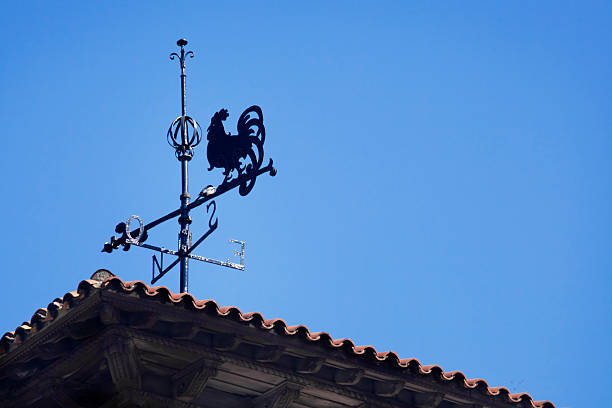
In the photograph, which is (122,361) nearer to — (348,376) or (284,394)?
(284,394)

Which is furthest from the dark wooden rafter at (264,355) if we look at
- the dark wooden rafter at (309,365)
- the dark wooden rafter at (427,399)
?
the dark wooden rafter at (427,399)

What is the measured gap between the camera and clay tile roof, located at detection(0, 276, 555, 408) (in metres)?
7.98

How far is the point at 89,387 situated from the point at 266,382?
1291mm

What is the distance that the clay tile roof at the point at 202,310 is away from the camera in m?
7.98

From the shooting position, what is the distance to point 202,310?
8.20 m

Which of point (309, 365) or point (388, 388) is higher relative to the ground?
point (388, 388)

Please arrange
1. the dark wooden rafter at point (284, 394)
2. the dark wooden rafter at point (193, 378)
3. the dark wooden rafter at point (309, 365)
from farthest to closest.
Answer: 1. the dark wooden rafter at point (284, 394)
2. the dark wooden rafter at point (309, 365)
3. the dark wooden rafter at point (193, 378)

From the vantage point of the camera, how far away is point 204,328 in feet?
27.2

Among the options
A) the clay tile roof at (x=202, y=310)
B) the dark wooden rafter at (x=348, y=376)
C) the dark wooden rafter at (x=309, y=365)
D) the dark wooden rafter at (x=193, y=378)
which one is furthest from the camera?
the dark wooden rafter at (x=348, y=376)

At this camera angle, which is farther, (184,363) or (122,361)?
(184,363)

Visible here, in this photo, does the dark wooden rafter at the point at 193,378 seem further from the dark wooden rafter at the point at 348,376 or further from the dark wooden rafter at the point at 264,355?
the dark wooden rafter at the point at 348,376

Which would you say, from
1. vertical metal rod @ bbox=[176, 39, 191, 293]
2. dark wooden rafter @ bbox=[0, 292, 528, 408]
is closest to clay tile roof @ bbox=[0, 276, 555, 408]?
dark wooden rafter @ bbox=[0, 292, 528, 408]

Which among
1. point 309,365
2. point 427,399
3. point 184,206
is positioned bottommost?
point 309,365

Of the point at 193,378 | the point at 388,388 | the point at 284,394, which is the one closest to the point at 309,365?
the point at 284,394
